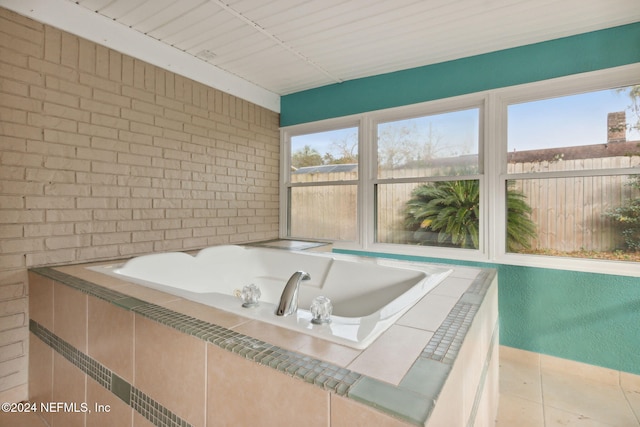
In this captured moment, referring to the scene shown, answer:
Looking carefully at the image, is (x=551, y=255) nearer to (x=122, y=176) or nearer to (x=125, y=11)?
(x=122, y=176)

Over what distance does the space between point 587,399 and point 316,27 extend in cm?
291

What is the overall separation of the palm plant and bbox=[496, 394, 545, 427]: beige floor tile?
3.50 ft

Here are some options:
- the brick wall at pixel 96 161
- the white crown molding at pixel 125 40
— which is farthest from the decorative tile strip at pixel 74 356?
the white crown molding at pixel 125 40

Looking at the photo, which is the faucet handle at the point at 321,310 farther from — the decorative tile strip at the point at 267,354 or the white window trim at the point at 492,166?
the white window trim at the point at 492,166

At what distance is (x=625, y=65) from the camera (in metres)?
2.03

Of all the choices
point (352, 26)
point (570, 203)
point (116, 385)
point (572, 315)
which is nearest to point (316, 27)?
point (352, 26)

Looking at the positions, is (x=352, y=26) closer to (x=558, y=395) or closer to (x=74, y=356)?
(x=74, y=356)

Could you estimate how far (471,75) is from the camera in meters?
2.54

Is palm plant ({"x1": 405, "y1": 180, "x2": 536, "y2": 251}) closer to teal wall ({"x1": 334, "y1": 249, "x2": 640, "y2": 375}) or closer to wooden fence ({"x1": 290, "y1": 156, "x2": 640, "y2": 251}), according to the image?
wooden fence ({"x1": 290, "y1": 156, "x2": 640, "y2": 251})

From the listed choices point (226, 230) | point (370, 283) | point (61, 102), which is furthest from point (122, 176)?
point (370, 283)

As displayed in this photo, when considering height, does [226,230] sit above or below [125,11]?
below

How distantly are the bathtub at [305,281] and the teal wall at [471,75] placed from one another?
1.57m

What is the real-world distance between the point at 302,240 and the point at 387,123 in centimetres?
150

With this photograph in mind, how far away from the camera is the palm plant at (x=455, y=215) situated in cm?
242
